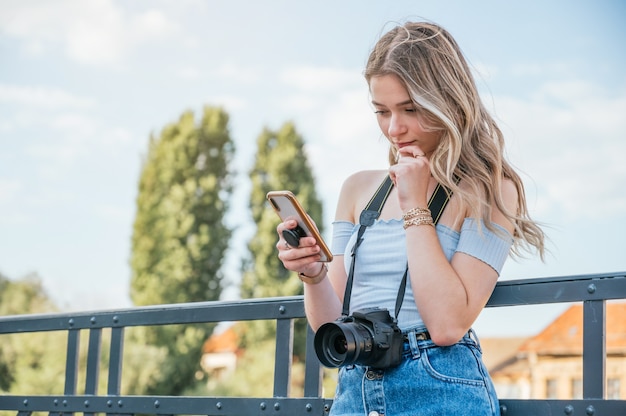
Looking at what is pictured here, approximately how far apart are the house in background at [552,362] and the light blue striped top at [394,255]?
29879 mm

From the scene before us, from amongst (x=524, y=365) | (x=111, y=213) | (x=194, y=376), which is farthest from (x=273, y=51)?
(x=194, y=376)

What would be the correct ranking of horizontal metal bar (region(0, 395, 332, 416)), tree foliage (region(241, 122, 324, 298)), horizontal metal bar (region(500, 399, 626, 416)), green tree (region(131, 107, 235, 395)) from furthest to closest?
1. green tree (region(131, 107, 235, 395))
2. tree foliage (region(241, 122, 324, 298))
3. horizontal metal bar (region(0, 395, 332, 416))
4. horizontal metal bar (region(500, 399, 626, 416))

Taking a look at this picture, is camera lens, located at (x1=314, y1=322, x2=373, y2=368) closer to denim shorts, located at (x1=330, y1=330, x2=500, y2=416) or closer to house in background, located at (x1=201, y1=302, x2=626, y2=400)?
denim shorts, located at (x1=330, y1=330, x2=500, y2=416)

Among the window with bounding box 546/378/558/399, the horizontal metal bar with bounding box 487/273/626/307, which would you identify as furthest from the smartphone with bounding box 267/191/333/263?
the window with bounding box 546/378/558/399

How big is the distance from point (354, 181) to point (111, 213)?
120 ft

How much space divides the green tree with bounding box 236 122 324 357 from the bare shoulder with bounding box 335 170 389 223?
66.0 feet

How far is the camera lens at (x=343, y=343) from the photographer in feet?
6.26

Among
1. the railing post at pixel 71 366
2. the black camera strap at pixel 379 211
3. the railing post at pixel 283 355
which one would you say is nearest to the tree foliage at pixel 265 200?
the railing post at pixel 71 366

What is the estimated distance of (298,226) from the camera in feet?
6.75

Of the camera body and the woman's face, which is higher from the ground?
the woman's face

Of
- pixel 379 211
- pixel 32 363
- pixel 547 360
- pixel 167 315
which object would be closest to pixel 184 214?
pixel 32 363

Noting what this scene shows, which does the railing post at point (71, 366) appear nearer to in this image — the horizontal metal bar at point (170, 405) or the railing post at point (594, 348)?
the horizontal metal bar at point (170, 405)

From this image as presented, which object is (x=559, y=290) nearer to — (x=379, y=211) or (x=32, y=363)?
(x=379, y=211)

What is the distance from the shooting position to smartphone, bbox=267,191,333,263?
2025 millimetres
